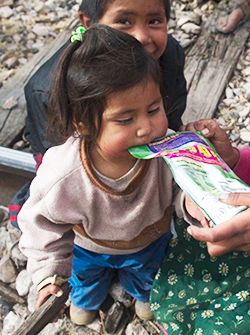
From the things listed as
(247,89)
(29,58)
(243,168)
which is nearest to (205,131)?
(243,168)

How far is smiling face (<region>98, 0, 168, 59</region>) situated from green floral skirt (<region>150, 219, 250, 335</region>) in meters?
0.67

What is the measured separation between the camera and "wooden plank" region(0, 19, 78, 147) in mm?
2963

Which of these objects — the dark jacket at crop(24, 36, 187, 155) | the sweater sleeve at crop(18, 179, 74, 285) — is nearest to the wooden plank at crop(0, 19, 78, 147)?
the dark jacket at crop(24, 36, 187, 155)

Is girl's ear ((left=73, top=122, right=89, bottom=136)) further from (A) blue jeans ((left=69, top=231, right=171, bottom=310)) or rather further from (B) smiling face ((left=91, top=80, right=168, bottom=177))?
(A) blue jeans ((left=69, top=231, right=171, bottom=310))

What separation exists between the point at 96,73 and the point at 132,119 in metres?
0.16

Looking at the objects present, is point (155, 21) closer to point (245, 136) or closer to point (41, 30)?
point (245, 136)

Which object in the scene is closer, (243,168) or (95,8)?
(95,8)

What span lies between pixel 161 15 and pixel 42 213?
77 centimetres

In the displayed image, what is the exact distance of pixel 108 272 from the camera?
7.34 feet

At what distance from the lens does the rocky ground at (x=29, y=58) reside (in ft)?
7.83

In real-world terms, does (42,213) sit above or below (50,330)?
above

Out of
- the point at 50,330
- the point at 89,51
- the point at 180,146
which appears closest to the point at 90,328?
the point at 50,330

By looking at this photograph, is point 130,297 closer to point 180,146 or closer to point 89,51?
point 180,146

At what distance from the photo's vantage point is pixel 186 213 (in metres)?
1.76
